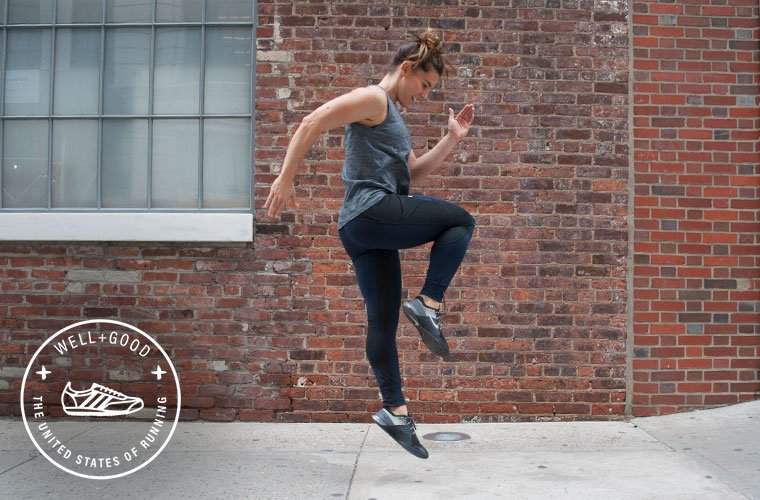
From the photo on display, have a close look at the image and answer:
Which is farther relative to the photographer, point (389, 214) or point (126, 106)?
point (126, 106)

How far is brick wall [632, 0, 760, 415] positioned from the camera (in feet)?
18.9

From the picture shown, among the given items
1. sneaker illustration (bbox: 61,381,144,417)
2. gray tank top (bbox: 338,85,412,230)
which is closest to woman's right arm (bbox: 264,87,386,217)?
gray tank top (bbox: 338,85,412,230)

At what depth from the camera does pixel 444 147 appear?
4.08 metres

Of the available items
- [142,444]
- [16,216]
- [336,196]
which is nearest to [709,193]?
[336,196]

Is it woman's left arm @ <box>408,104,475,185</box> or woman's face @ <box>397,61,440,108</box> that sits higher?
woman's face @ <box>397,61,440,108</box>

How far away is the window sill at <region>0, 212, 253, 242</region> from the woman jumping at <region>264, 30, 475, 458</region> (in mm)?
2064

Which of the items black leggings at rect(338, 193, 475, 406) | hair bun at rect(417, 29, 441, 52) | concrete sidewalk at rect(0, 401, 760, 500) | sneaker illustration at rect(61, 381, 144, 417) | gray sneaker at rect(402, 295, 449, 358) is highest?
hair bun at rect(417, 29, 441, 52)

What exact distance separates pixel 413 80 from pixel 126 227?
2816mm

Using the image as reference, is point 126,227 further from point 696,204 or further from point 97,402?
point 696,204

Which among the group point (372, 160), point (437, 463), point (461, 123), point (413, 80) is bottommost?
point (437, 463)

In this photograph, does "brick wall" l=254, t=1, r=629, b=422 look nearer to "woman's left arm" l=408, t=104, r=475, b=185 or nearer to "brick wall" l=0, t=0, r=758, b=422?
"brick wall" l=0, t=0, r=758, b=422

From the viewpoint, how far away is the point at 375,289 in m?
3.84

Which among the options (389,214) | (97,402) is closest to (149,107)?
(97,402)

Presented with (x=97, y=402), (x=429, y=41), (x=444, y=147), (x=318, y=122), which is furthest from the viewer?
(x=97, y=402)
